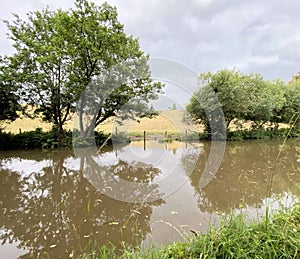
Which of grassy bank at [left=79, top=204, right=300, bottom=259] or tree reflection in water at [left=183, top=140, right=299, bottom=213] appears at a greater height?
grassy bank at [left=79, top=204, right=300, bottom=259]

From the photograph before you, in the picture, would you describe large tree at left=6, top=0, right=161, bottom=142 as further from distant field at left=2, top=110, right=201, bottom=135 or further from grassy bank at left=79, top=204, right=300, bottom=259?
grassy bank at left=79, top=204, right=300, bottom=259

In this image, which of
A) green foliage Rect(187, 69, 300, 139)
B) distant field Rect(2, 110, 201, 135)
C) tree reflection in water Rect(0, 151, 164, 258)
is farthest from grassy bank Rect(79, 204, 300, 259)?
green foliage Rect(187, 69, 300, 139)

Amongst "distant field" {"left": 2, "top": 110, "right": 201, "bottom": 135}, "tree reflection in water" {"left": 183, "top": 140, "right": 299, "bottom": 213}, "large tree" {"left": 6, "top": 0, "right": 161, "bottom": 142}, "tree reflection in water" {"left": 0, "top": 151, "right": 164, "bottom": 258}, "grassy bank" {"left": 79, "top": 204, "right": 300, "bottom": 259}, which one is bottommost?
"tree reflection in water" {"left": 0, "top": 151, "right": 164, "bottom": 258}

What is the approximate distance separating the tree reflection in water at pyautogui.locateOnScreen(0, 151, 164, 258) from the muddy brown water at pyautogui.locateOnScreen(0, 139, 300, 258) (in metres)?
0.01

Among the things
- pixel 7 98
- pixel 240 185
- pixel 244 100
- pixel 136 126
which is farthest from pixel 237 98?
pixel 7 98

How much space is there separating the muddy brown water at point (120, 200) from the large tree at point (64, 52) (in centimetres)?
398

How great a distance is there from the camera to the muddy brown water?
209 centimetres

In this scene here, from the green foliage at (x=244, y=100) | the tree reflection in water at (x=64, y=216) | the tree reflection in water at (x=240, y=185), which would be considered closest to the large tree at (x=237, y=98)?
the green foliage at (x=244, y=100)

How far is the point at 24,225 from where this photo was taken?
2.42m

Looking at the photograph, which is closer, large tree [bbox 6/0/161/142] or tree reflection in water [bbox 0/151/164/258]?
tree reflection in water [bbox 0/151/164/258]

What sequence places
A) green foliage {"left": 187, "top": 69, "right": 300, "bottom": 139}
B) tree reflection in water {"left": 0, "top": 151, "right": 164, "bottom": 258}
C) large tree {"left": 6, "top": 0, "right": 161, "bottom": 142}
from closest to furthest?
tree reflection in water {"left": 0, "top": 151, "right": 164, "bottom": 258}, large tree {"left": 6, "top": 0, "right": 161, "bottom": 142}, green foliage {"left": 187, "top": 69, "right": 300, "bottom": 139}

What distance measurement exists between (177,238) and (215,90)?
363 inches

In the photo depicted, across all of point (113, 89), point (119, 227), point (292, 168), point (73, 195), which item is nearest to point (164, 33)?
point (113, 89)

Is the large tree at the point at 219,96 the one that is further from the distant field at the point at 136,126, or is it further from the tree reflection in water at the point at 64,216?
the tree reflection in water at the point at 64,216
